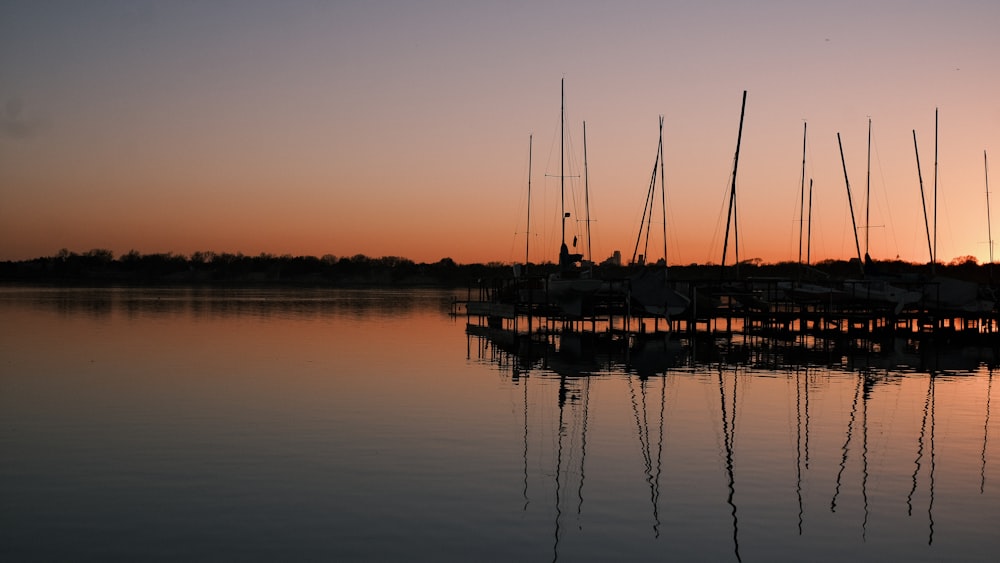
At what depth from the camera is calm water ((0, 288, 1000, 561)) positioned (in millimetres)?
12078

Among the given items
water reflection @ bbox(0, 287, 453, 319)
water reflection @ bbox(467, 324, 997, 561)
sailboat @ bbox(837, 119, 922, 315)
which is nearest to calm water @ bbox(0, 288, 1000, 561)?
water reflection @ bbox(467, 324, 997, 561)

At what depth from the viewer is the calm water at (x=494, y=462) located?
12.1 meters

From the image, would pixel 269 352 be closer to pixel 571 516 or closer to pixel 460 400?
pixel 460 400

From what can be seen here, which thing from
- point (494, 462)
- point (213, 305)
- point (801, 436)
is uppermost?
point (213, 305)

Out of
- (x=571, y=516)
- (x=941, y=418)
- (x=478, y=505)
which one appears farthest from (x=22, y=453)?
(x=941, y=418)

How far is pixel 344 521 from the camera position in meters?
12.8

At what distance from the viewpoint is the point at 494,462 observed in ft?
55.5

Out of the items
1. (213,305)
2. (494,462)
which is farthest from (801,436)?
(213,305)

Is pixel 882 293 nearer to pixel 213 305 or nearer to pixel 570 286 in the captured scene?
pixel 570 286

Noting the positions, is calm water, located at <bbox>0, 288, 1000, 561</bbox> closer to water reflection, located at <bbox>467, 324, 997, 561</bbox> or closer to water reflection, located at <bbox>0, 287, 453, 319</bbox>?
water reflection, located at <bbox>467, 324, 997, 561</bbox>

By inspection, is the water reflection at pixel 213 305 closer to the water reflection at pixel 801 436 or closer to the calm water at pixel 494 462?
the water reflection at pixel 801 436

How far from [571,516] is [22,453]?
10.3 metres

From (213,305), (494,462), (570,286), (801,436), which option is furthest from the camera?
(213,305)

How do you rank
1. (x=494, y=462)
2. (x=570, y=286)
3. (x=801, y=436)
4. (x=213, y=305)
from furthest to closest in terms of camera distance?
1. (x=213, y=305)
2. (x=570, y=286)
3. (x=801, y=436)
4. (x=494, y=462)
